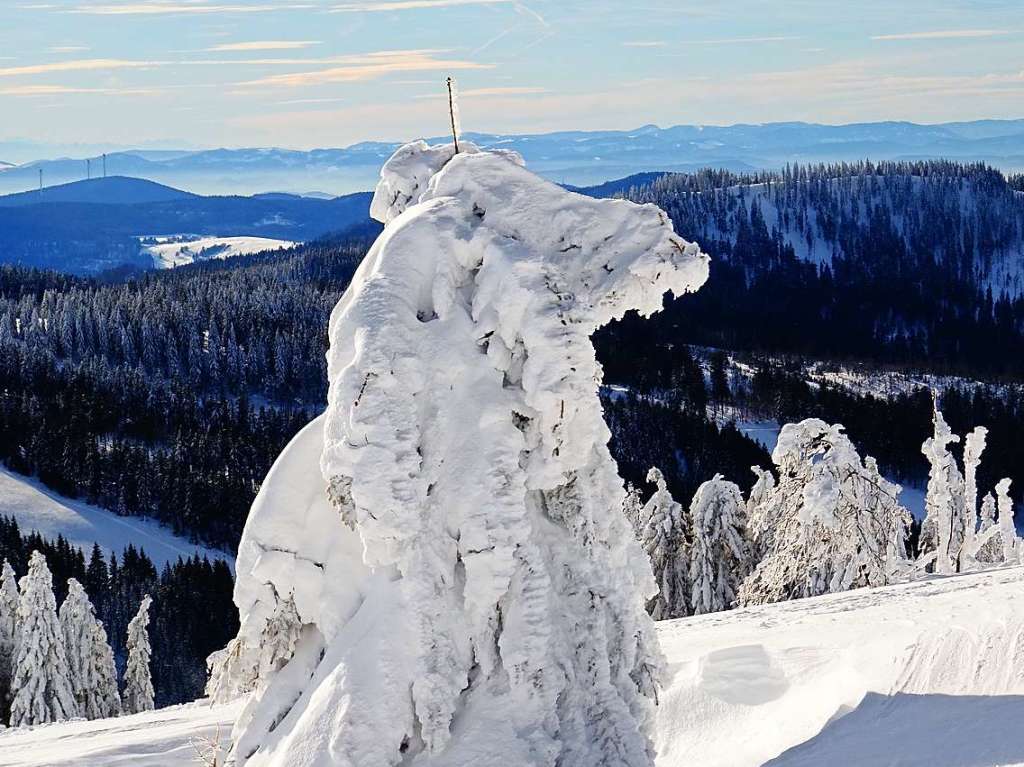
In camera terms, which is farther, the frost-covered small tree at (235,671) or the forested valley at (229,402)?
the forested valley at (229,402)

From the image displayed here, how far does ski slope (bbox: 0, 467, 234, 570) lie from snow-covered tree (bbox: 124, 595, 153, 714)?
40067 mm

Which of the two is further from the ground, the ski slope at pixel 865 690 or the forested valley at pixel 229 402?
the ski slope at pixel 865 690

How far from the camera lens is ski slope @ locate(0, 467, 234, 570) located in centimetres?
8526

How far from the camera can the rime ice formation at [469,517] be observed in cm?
902

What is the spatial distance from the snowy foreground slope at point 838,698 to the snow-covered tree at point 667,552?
20789 millimetres

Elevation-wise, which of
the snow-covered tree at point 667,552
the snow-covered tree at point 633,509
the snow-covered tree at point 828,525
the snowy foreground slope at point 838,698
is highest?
the snowy foreground slope at point 838,698

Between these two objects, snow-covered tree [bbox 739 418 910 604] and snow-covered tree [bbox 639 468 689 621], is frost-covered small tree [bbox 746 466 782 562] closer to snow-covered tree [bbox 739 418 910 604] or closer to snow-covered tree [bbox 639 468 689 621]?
snow-covered tree [bbox 739 418 910 604]

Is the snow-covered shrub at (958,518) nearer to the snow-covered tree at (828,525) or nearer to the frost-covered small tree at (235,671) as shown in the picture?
the snow-covered tree at (828,525)

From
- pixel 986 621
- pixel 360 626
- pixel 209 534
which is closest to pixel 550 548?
pixel 360 626

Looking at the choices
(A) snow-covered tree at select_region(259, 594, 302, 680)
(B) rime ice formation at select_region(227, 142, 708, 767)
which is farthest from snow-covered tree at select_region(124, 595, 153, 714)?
(B) rime ice formation at select_region(227, 142, 708, 767)

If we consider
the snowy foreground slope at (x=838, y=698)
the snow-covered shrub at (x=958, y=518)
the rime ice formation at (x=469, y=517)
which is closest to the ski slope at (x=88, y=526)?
the snow-covered shrub at (x=958, y=518)

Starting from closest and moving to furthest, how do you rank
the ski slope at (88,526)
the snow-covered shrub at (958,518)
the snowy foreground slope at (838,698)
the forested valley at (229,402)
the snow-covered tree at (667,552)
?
the snowy foreground slope at (838,698), the snow-covered shrub at (958,518), the snow-covered tree at (667,552), the ski slope at (88,526), the forested valley at (229,402)

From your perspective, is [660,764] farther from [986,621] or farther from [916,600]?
[916,600]

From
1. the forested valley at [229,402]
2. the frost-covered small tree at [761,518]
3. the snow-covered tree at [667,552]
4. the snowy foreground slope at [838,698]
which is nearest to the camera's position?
the snowy foreground slope at [838,698]
